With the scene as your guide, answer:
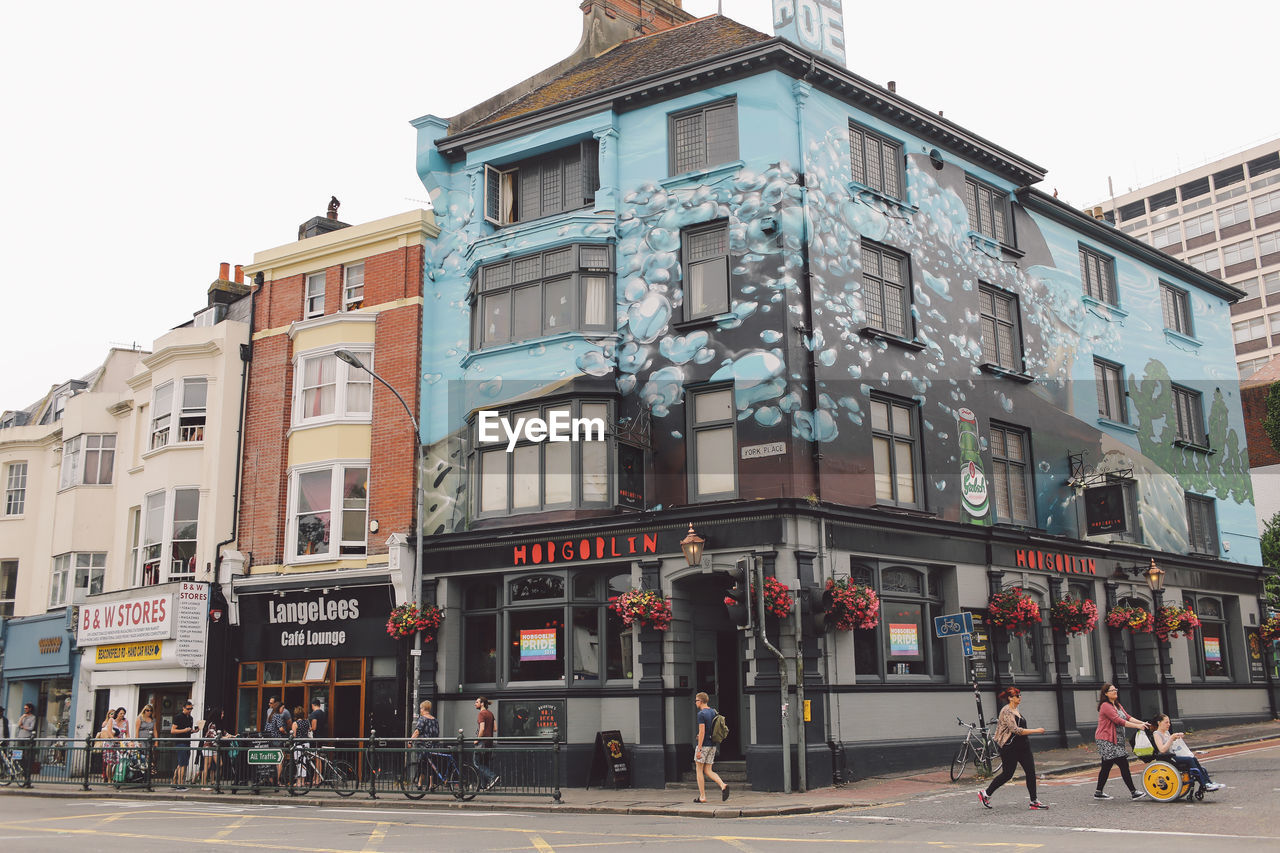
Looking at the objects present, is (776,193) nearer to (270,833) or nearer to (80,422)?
(270,833)

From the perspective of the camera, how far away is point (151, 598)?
96.3 ft

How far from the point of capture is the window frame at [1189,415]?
112 ft

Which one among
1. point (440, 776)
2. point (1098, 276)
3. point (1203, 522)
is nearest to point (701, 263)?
point (440, 776)

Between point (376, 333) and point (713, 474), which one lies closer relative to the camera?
point (713, 474)

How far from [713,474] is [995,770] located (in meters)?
7.68

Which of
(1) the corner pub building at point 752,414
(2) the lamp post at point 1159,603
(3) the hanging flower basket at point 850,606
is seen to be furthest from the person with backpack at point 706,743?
(2) the lamp post at point 1159,603

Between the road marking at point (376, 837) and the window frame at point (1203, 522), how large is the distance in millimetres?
25642

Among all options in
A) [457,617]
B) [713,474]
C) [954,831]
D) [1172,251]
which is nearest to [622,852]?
[954,831]

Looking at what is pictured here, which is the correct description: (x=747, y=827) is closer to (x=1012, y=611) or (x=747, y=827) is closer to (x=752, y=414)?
(x=752, y=414)

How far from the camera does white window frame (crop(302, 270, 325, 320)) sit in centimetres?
2989

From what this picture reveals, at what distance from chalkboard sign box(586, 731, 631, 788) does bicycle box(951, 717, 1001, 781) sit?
6026 mm

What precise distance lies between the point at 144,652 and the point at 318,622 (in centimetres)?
562

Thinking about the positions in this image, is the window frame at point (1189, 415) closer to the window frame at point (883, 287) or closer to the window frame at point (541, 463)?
the window frame at point (883, 287)

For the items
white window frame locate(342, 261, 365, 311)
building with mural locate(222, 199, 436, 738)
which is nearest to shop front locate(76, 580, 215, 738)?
building with mural locate(222, 199, 436, 738)
